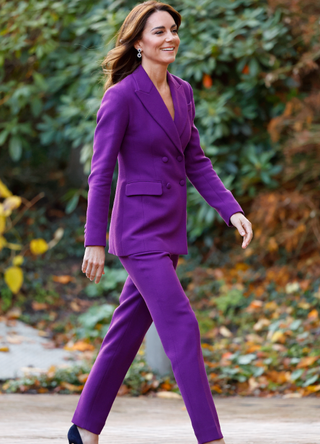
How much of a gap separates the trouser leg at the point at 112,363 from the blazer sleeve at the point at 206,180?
1.54 feet

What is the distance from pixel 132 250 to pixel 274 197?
11.9ft

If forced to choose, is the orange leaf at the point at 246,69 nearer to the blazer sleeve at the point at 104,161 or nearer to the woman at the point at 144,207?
the woman at the point at 144,207

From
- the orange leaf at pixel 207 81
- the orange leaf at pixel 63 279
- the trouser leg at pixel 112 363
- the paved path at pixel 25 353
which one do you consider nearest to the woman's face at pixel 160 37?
the trouser leg at pixel 112 363

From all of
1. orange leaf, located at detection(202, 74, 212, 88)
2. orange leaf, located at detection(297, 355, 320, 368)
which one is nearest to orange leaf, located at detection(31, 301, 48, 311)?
orange leaf, located at detection(202, 74, 212, 88)

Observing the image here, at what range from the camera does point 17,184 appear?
26.6ft

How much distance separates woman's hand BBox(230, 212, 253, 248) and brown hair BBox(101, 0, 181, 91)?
2.38ft

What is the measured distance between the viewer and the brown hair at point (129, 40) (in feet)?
7.83

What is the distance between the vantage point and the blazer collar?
7.68 ft

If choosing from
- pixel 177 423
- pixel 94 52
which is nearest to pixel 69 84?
pixel 94 52

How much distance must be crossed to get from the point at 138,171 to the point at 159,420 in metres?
1.66

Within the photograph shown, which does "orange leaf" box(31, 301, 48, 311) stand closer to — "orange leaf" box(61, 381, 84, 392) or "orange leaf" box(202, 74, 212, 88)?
"orange leaf" box(61, 381, 84, 392)

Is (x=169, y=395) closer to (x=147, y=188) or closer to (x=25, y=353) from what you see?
(x=25, y=353)

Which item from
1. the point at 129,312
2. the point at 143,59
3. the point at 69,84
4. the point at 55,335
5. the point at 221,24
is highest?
the point at 221,24

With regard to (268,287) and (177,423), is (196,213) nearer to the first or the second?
(268,287)
